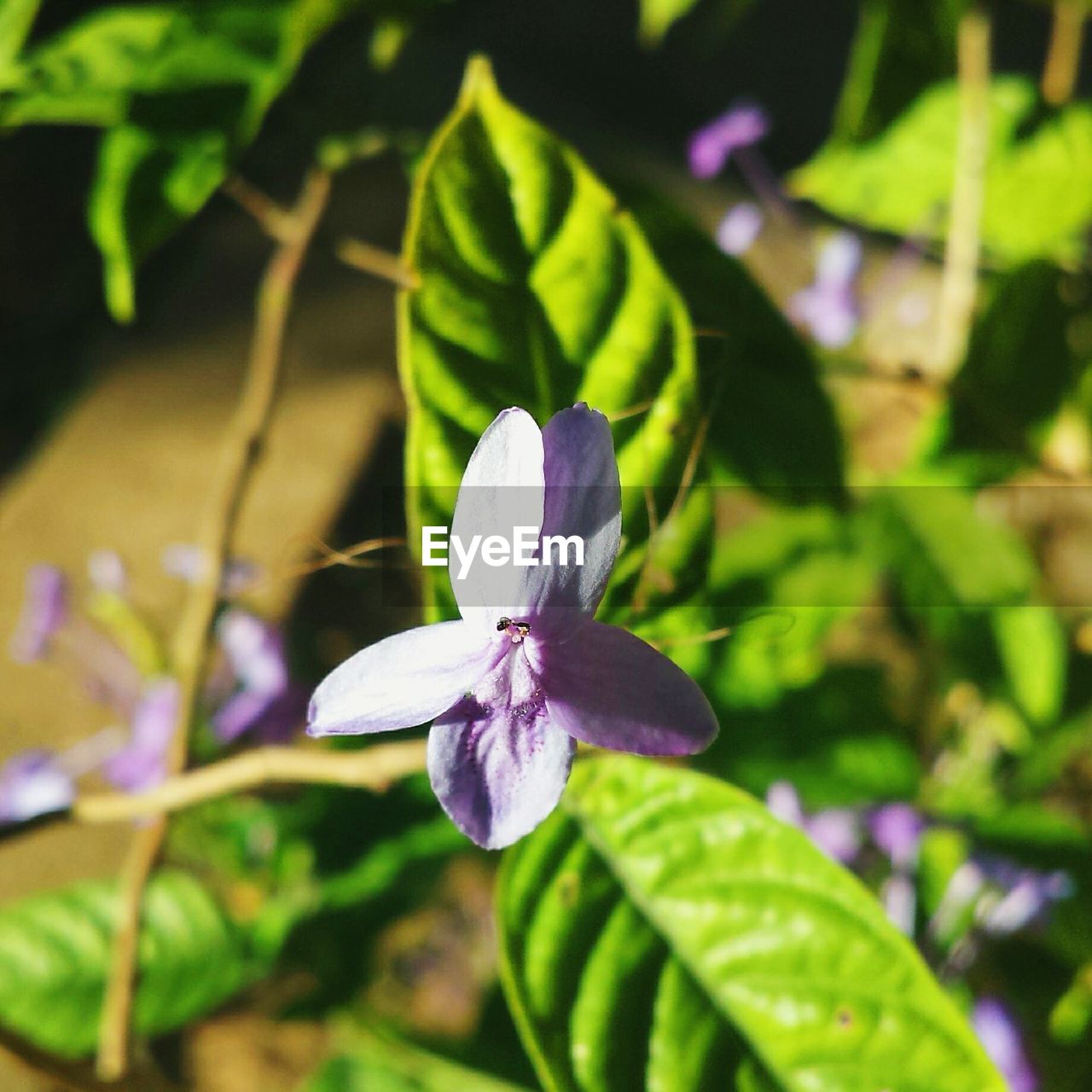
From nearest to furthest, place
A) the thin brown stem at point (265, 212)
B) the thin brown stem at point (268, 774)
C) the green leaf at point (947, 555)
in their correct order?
the thin brown stem at point (268, 774)
the thin brown stem at point (265, 212)
the green leaf at point (947, 555)

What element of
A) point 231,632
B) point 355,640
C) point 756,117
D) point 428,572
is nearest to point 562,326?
point 428,572

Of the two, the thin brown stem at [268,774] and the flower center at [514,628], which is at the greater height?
the flower center at [514,628]

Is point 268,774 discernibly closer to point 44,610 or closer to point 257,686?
point 257,686

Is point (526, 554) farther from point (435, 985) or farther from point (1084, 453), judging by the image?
point (435, 985)

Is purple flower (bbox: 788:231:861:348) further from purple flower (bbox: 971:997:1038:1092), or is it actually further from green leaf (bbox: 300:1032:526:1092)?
green leaf (bbox: 300:1032:526:1092)

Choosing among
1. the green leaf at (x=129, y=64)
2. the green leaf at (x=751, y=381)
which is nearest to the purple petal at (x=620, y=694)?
the green leaf at (x=751, y=381)

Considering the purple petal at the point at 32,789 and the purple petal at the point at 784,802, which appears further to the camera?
the purple petal at the point at 32,789

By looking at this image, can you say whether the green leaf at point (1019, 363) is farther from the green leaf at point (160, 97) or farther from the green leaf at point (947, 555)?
the green leaf at point (160, 97)
